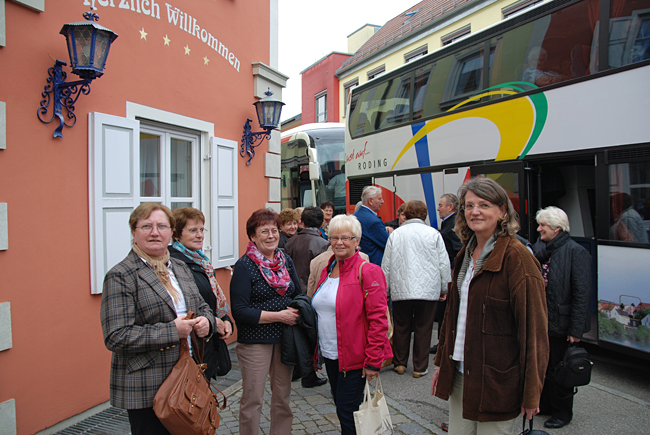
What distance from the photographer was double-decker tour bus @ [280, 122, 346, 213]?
1145 cm

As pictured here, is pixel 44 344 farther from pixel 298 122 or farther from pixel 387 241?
pixel 298 122

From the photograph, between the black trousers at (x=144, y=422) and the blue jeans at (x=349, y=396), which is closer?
the black trousers at (x=144, y=422)

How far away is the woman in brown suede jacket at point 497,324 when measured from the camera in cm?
204

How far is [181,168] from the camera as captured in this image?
203 inches

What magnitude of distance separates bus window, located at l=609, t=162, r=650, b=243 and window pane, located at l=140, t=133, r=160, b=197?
189 inches

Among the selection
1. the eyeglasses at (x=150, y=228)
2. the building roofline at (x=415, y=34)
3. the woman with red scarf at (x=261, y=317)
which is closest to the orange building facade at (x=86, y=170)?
the eyeglasses at (x=150, y=228)

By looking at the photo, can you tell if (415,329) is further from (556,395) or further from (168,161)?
(168,161)

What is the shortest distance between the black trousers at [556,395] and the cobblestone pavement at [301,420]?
98cm

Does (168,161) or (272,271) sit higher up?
(168,161)

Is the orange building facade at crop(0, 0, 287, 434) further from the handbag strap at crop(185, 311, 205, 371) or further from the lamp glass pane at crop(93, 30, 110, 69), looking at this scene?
the handbag strap at crop(185, 311, 205, 371)

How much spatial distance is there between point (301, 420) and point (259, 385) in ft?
3.12

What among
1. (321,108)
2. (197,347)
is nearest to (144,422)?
(197,347)

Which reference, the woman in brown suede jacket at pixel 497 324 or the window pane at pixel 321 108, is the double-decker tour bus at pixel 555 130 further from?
the window pane at pixel 321 108

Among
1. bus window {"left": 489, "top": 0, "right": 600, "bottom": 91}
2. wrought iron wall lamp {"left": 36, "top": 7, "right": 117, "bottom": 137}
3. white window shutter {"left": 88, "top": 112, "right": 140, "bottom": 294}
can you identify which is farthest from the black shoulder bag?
wrought iron wall lamp {"left": 36, "top": 7, "right": 117, "bottom": 137}
